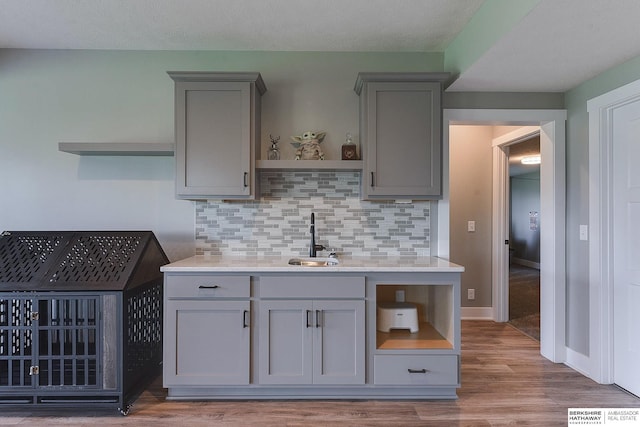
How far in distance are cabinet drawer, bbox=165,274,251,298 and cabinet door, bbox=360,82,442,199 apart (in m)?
1.06

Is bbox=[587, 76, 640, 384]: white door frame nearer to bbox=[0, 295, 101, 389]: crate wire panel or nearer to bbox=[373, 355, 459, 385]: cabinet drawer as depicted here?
bbox=[373, 355, 459, 385]: cabinet drawer

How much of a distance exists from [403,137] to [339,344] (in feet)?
4.76

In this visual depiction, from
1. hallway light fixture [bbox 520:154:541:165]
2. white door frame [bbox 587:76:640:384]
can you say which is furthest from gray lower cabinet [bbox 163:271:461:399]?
hallway light fixture [bbox 520:154:541:165]

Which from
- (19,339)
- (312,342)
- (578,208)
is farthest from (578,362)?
(19,339)

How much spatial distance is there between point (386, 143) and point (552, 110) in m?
1.45

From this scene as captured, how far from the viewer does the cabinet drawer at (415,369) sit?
7.92 feet

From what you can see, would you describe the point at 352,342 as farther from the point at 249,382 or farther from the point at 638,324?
the point at 638,324

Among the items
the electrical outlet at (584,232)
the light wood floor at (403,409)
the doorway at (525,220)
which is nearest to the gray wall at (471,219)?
the electrical outlet at (584,232)

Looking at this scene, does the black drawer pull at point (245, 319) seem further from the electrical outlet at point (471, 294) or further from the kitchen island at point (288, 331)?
the electrical outlet at point (471, 294)

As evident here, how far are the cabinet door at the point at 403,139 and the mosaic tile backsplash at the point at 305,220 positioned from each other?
341 mm

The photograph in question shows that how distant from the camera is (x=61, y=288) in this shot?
229 centimetres

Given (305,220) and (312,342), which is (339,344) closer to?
(312,342)

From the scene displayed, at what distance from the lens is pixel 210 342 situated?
240 cm

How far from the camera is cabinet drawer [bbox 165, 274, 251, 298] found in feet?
7.86
